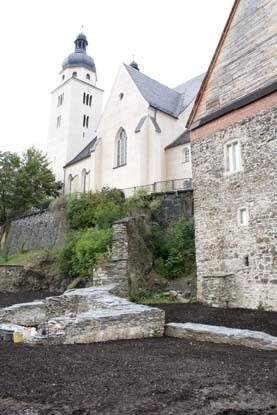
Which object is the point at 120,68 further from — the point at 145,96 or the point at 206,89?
the point at 206,89

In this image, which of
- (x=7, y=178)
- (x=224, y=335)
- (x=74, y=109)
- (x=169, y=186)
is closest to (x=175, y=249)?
(x=169, y=186)

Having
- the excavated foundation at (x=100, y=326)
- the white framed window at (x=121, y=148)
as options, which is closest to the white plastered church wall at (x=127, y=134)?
the white framed window at (x=121, y=148)

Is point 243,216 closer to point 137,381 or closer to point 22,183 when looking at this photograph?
point 137,381

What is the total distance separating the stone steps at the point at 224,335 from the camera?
6.32m

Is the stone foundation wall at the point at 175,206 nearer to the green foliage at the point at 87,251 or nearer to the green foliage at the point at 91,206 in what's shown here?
the green foliage at the point at 91,206

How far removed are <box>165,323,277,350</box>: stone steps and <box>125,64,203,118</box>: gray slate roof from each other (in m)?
22.0

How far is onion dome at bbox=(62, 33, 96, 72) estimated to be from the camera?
43500 millimetres

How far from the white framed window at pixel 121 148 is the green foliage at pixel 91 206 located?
23.6 feet

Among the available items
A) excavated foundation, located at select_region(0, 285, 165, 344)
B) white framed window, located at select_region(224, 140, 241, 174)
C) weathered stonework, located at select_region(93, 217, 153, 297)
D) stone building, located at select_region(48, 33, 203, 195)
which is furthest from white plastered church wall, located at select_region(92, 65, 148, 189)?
excavated foundation, located at select_region(0, 285, 165, 344)

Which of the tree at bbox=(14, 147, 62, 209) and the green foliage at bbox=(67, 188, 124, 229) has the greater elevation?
the tree at bbox=(14, 147, 62, 209)

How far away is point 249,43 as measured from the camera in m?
12.8

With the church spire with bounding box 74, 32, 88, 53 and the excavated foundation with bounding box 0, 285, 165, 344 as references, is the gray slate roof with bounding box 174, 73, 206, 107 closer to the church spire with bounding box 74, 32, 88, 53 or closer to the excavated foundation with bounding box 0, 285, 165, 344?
the church spire with bounding box 74, 32, 88, 53

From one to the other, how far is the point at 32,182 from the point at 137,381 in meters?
30.1

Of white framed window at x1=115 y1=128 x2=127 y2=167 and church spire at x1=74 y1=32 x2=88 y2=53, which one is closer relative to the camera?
white framed window at x1=115 y1=128 x2=127 y2=167
